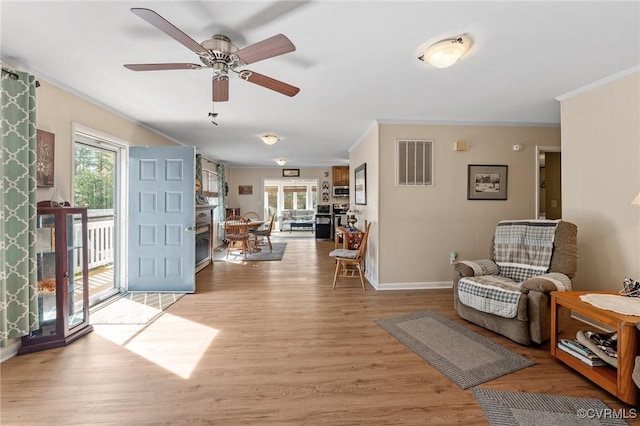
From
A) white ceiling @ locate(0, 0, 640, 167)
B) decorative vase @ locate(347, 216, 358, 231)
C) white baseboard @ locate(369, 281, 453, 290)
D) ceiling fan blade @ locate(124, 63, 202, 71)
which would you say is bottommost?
white baseboard @ locate(369, 281, 453, 290)

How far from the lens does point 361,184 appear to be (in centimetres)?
492

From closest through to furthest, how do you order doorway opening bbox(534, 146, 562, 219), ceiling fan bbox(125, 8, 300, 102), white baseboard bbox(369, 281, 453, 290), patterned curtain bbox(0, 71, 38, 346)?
ceiling fan bbox(125, 8, 300, 102), patterned curtain bbox(0, 71, 38, 346), white baseboard bbox(369, 281, 453, 290), doorway opening bbox(534, 146, 562, 219)

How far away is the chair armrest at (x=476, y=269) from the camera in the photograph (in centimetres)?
286

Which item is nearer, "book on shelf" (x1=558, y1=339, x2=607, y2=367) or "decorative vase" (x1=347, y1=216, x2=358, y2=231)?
"book on shelf" (x1=558, y1=339, x2=607, y2=367)

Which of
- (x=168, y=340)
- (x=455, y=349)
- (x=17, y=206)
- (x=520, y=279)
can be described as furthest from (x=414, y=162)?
(x=17, y=206)

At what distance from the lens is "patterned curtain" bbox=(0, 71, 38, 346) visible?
2.01m

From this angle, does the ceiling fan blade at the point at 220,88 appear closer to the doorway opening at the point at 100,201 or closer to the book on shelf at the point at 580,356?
the doorway opening at the point at 100,201

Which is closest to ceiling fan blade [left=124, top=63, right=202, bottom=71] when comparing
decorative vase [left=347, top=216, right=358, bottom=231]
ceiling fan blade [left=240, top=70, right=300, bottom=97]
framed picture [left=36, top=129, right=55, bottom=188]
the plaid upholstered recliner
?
ceiling fan blade [left=240, top=70, right=300, bottom=97]

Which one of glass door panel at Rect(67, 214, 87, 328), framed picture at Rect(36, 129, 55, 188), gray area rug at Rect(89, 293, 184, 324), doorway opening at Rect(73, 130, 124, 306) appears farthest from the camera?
doorway opening at Rect(73, 130, 124, 306)

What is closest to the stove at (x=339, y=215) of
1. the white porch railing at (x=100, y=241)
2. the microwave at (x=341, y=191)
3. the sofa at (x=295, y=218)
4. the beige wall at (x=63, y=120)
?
the microwave at (x=341, y=191)

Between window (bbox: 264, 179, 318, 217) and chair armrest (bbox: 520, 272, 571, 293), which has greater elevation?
window (bbox: 264, 179, 318, 217)

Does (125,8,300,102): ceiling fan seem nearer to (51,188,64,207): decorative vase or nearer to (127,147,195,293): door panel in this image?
(51,188,64,207): decorative vase

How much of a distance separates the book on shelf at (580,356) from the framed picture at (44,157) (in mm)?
4524

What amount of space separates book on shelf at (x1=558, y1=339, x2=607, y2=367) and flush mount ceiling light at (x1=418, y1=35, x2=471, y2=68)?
7.46 ft
